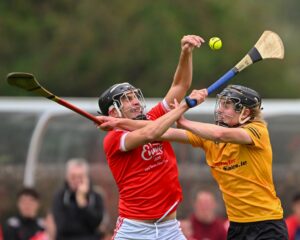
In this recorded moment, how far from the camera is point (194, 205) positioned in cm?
1436

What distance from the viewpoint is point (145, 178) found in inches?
359

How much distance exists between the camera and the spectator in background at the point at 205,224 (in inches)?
516

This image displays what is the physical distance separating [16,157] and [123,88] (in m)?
6.22

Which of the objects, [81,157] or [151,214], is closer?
[151,214]

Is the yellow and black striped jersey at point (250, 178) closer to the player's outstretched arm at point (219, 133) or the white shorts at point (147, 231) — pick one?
the player's outstretched arm at point (219, 133)

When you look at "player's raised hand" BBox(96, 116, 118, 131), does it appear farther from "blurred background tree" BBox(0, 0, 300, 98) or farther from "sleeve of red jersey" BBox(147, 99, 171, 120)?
"blurred background tree" BBox(0, 0, 300, 98)

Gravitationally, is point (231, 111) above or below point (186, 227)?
above

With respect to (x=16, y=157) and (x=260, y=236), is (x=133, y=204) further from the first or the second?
(x=16, y=157)

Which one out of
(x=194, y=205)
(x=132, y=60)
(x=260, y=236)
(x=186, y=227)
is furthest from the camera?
(x=132, y=60)

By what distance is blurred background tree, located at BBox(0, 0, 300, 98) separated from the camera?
2330 cm

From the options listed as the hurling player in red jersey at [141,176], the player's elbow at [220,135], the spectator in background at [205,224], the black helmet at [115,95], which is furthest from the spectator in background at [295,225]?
the player's elbow at [220,135]

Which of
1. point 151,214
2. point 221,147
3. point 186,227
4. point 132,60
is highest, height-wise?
point 221,147

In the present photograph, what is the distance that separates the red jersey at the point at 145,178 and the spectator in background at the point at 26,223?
429cm

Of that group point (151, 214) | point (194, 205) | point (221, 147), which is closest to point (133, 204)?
point (151, 214)
